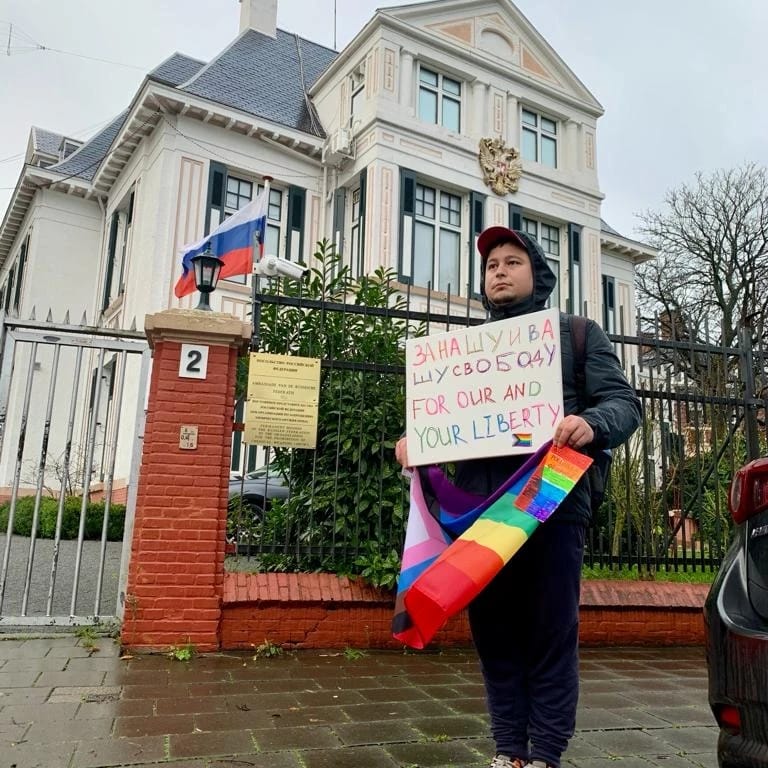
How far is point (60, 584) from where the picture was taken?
24.1ft

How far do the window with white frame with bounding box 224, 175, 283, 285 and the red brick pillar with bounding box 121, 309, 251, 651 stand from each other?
11.0 m

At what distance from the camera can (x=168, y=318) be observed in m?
5.23

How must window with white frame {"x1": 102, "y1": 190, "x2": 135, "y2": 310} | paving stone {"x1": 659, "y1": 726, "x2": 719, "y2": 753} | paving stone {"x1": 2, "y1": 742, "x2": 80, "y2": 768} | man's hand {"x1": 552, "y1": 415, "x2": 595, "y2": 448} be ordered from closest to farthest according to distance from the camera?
1. man's hand {"x1": 552, "y1": 415, "x2": 595, "y2": 448}
2. paving stone {"x1": 2, "y1": 742, "x2": 80, "y2": 768}
3. paving stone {"x1": 659, "y1": 726, "x2": 719, "y2": 753}
4. window with white frame {"x1": 102, "y1": 190, "x2": 135, "y2": 310}

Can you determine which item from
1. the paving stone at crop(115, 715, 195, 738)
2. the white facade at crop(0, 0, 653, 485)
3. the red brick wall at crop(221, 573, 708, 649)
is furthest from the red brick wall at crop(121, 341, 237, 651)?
the white facade at crop(0, 0, 653, 485)

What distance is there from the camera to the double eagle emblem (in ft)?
58.3

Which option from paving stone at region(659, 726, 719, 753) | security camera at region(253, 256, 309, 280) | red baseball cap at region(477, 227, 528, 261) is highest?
security camera at region(253, 256, 309, 280)

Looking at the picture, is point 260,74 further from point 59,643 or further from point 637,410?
point 637,410

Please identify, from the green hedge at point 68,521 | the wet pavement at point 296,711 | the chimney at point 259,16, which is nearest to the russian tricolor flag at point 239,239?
the green hedge at point 68,521

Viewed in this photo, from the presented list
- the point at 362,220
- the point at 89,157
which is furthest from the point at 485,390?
the point at 89,157

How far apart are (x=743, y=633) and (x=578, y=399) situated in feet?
3.24

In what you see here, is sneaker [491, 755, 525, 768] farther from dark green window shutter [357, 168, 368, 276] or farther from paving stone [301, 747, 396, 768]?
dark green window shutter [357, 168, 368, 276]

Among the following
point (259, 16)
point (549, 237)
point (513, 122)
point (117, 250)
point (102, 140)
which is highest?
point (259, 16)

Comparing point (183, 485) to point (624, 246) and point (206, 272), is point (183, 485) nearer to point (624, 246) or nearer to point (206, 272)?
point (206, 272)

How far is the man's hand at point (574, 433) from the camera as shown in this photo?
249 cm
